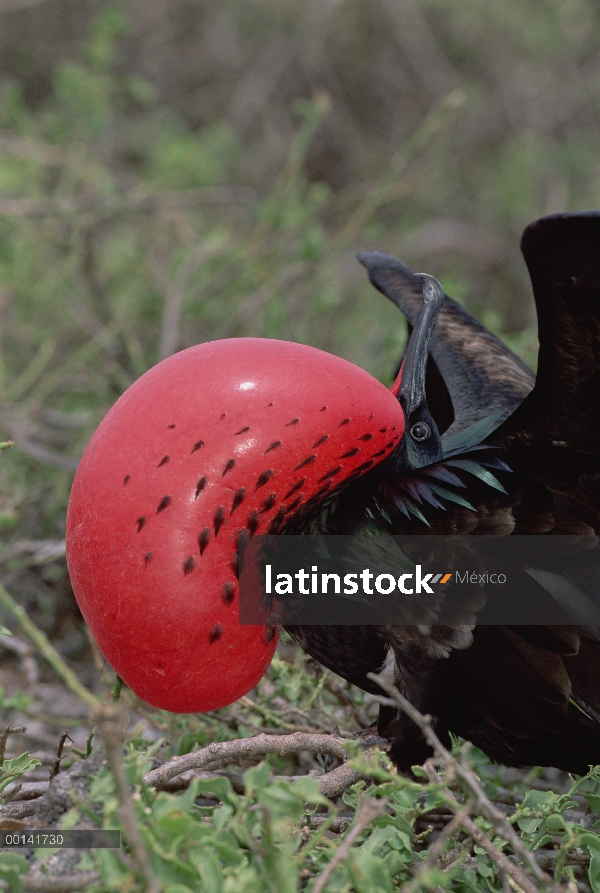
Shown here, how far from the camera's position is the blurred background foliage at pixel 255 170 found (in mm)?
3100

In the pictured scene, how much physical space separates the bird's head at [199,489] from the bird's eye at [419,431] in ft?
0.49

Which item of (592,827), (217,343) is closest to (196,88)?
(217,343)

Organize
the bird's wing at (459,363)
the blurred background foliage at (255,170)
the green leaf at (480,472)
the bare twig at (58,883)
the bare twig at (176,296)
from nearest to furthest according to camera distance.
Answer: the bare twig at (58,883) < the green leaf at (480,472) < the bird's wing at (459,363) < the bare twig at (176,296) < the blurred background foliage at (255,170)

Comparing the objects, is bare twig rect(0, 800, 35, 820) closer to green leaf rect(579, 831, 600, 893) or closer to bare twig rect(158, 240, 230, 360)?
green leaf rect(579, 831, 600, 893)

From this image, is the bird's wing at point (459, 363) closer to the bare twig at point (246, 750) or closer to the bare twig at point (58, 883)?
the bare twig at point (246, 750)

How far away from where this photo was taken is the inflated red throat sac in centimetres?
120

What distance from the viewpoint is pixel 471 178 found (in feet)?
17.2

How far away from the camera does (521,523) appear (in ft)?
4.37

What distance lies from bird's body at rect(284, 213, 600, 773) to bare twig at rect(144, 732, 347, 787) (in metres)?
0.11

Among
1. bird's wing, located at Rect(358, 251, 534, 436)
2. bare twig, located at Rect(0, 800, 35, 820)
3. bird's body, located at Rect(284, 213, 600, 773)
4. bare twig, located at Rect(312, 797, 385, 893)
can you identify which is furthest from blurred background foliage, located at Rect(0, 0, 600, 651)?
bare twig, located at Rect(312, 797, 385, 893)

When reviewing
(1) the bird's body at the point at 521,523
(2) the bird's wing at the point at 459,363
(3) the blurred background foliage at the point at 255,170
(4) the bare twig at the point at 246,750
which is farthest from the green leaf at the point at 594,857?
(3) the blurred background foliage at the point at 255,170

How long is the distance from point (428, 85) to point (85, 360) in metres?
3.18

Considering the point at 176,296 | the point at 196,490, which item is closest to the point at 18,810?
the point at 196,490

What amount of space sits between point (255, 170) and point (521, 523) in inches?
168
